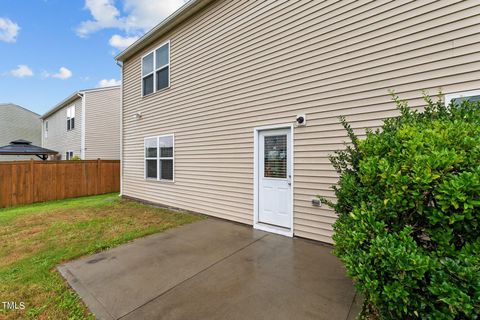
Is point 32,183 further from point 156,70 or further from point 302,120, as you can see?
point 302,120

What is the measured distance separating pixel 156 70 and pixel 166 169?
11.1 ft

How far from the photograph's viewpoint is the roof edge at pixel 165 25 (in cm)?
607

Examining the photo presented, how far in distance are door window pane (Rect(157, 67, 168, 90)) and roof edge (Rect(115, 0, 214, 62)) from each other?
114 centimetres

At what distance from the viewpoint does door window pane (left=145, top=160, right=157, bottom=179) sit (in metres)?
7.77

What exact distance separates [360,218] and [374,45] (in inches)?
123

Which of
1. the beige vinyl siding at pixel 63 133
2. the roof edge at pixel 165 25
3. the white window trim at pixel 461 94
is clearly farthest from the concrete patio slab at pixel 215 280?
the beige vinyl siding at pixel 63 133

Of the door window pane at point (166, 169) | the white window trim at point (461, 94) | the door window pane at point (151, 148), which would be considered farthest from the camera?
the door window pane at point (151, 148)

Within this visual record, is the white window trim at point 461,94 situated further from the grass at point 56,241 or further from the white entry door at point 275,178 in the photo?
the grass at point 56,241

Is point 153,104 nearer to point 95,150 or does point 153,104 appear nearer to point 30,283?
point 30,283

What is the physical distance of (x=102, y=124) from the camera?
14180 mm

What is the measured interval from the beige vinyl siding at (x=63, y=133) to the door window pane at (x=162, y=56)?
31.5 ft

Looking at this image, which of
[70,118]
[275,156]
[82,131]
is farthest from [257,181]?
[70,118]

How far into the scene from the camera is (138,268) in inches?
128

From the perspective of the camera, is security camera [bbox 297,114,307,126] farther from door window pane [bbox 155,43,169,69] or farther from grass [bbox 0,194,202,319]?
door window pane [bbox 155,43,169,69]
